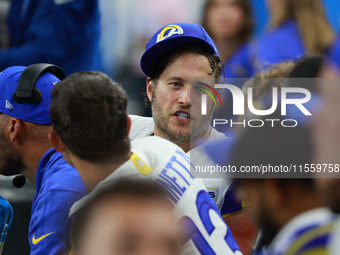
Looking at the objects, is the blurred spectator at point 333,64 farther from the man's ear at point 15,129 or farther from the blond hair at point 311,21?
the blond hair at point 311,21

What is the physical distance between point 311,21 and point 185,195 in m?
2.27

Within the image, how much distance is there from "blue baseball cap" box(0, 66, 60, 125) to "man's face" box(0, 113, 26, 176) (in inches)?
2.5

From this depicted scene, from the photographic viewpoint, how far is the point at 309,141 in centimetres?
164

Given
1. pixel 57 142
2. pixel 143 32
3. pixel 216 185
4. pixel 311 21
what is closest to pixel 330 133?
pixel 57 142

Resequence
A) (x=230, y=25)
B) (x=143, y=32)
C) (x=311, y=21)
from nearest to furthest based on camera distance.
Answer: (x=311, y=21), (x=230, y=25), (x=143, y=32)

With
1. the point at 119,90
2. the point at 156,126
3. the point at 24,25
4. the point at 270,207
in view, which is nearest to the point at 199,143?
the point at 156,126

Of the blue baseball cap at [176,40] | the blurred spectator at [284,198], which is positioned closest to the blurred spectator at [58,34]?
the blue baseball cap at [176,40]

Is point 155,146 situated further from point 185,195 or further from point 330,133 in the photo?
point 330,133

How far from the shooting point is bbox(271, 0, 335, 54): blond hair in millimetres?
3986

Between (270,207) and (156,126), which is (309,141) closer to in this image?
(270,207)

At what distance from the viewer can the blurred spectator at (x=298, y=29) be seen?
3988mm

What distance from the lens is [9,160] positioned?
10.5ft

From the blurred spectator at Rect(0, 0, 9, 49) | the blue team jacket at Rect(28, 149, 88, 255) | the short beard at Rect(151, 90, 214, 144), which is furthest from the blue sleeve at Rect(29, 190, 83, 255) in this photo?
the blurred spectator at Rect(0, 0, 9, 49)

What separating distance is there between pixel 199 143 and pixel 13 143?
0.93 metres
